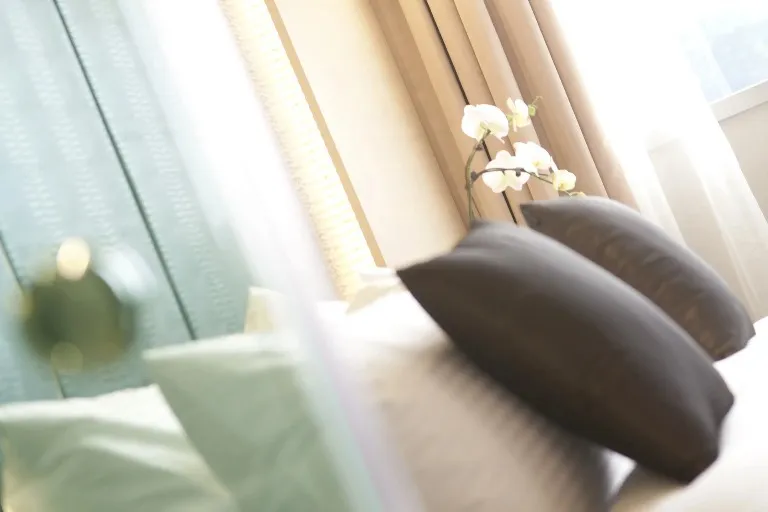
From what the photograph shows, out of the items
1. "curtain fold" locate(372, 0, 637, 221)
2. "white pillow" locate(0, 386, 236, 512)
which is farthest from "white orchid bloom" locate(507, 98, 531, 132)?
"white pillow" locate(0, 386, 236, 512)

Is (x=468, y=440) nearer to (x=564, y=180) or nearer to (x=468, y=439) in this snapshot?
(x=468, y=439)

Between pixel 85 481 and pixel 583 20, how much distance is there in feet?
7.31

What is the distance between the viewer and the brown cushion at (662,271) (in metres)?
1.55

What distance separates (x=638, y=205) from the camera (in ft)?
7.93

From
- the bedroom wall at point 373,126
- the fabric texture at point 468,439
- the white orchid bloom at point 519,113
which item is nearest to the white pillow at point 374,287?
the fabric texture at point 468,439

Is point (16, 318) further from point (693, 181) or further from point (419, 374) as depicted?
point (693, 181)

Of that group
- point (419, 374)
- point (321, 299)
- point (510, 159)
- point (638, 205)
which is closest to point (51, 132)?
point (321, 299)

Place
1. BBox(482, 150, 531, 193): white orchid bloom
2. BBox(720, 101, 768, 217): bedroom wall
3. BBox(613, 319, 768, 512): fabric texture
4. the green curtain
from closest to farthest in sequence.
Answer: the green curtain < BBox(613, 319, 768, 512): fabric texture < BBox(482, 150, 531, 193): white orchid bloom < BBox(720, 101, 768, 217): bedroom wall

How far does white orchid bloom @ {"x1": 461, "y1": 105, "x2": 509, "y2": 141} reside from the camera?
202cm

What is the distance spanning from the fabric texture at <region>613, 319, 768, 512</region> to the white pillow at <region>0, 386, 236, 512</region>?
507 millimetres

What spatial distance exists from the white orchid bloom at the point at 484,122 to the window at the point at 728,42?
900mm

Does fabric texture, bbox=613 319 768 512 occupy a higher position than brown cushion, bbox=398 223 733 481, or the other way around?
brown cushion, bbox=398 223 733 481

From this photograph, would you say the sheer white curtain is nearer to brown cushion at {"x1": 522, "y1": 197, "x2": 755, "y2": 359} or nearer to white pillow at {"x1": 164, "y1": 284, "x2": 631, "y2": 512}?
brown cushion at {"x1": 522, "y1": 197, "x2": 755, "y2": 359}

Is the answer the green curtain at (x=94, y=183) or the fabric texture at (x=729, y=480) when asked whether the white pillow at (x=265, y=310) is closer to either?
the green curtain at (x=94, y=183)
